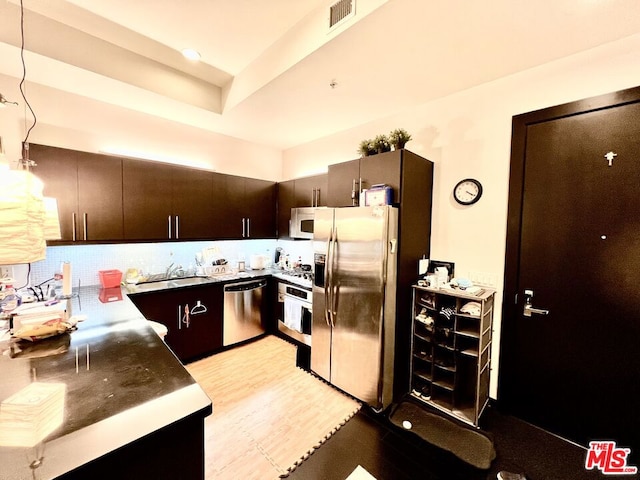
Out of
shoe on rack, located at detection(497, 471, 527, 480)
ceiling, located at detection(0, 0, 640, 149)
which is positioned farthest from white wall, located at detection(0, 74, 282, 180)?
shoe on rack, located at detection(497, 471, 527, 480)

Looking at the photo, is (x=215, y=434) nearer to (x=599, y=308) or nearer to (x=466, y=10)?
(x=599, y=308)

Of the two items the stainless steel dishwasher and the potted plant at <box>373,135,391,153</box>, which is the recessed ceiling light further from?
the stainless steel dishwasher

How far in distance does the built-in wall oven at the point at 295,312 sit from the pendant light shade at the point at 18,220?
7.34 ft

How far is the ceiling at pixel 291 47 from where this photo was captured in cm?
153

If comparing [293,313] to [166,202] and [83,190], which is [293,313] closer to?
[166,202]

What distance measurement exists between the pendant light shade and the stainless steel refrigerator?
1877 mm

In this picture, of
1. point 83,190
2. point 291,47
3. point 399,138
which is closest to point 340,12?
point 291,47

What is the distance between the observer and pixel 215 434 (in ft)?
6.30

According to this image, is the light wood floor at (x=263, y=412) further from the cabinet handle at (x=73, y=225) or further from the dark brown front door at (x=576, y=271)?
the cabinet handle at (x=73, y=225)

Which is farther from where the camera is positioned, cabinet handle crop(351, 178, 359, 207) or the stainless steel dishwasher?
the stainless steel dishwasher

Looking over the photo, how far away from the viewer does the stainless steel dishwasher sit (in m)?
3.12

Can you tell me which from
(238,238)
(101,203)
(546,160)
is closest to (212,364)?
(238,238)

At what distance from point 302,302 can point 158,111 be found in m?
2.71

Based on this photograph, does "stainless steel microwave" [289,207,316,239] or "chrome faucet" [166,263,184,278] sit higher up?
"stainless steel microwave" [289,207,316,239]
